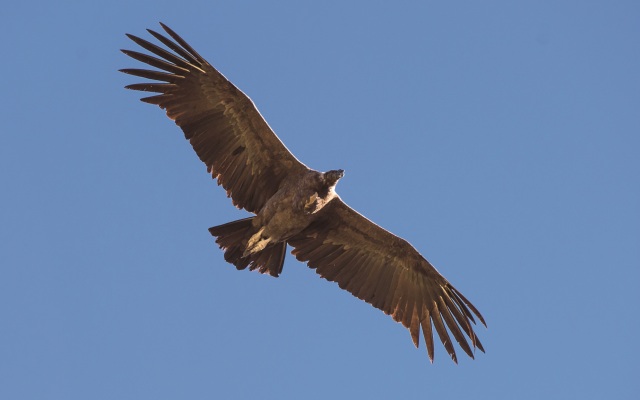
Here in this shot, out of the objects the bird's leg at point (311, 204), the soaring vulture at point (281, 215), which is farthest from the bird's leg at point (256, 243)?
the bird's leg at point (311, 204)

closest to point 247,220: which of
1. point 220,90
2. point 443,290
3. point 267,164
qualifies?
point 267,164

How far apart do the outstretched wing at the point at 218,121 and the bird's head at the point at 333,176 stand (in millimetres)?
596

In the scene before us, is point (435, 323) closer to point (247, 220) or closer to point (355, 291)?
point (355, 291)

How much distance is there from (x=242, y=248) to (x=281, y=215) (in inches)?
28.1

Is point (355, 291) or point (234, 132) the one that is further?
point (355, 291)

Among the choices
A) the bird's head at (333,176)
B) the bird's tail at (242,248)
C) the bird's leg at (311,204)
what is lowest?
the bird's tail at (242,248)

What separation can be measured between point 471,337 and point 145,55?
20.4 ft

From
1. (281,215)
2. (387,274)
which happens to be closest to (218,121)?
(281,215)

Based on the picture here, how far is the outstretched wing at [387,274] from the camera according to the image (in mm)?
16250

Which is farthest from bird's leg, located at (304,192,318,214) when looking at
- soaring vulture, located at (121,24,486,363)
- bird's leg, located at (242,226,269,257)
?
bird's leg, located at (242,226,269,257)

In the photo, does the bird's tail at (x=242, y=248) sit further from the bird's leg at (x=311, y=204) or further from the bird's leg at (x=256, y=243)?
the bird's leg at (x=311, y=204)

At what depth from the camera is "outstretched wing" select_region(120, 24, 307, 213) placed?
15297 mm

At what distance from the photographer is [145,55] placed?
1511cm

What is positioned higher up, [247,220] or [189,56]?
[189,56]
